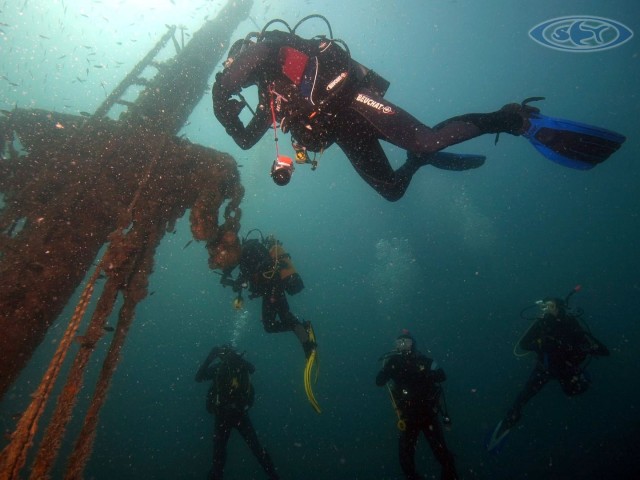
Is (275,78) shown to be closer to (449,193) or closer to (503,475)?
(503,475)

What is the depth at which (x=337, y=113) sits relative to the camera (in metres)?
3.52

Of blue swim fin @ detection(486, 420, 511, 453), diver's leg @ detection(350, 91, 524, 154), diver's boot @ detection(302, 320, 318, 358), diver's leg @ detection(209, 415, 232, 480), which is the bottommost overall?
diver's leg @ detection(209, 415, 232, 480)

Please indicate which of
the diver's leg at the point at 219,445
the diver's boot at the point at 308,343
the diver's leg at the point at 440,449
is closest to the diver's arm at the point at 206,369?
the diver's leg at the point at 219,445

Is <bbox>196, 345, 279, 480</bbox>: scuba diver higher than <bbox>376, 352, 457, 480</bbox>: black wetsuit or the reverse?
the reverse

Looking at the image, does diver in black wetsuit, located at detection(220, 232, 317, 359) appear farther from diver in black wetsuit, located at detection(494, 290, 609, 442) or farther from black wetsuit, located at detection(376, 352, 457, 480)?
diver in black wetsuit, located at detection(494, 290, 609, 442)

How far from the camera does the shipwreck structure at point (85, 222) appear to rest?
9.28ft

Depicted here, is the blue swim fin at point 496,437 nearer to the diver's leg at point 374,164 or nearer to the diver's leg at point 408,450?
the diver's leg at point 408,450

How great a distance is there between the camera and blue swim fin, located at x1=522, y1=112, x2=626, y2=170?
3307mm

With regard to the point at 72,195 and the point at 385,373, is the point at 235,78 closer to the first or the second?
the point at 72,195

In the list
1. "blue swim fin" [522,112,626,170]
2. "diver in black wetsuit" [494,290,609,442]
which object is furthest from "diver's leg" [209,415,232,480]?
"blue swim fin" [522,112,626,170]

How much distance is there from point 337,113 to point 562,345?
8.89 metres

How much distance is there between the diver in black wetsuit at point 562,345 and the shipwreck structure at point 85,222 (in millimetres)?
8487

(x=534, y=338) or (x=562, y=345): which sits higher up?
(x=562, y=345)

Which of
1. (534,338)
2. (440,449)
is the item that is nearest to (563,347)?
(534,338)
